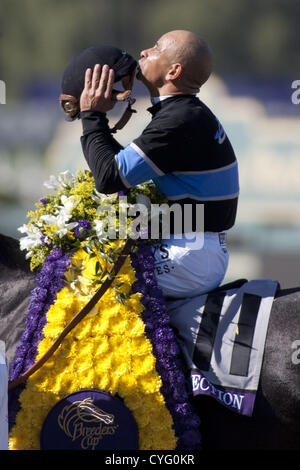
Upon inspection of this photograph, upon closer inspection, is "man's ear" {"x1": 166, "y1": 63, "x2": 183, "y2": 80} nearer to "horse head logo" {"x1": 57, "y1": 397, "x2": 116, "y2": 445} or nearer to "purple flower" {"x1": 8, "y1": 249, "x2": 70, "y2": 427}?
"purple flower" {"x1": 8, "y1": 249, "x2": 70, "y2": 427}

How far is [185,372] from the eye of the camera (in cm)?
232

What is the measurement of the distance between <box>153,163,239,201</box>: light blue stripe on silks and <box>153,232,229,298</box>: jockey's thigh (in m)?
0.17

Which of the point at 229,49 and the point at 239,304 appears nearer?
the point at 239,304

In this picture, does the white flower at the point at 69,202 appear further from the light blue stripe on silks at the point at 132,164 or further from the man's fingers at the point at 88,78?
the man's fingers at the point at 88,78

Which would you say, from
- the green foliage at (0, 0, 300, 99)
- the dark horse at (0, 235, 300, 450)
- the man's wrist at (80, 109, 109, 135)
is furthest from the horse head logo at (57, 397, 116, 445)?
the green foliage at (0, 0, 300, 99)

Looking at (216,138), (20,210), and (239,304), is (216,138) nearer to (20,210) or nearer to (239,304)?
(239,304)

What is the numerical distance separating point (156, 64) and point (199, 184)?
54 cm

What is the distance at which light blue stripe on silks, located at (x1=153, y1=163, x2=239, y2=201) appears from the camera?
93.7 inches

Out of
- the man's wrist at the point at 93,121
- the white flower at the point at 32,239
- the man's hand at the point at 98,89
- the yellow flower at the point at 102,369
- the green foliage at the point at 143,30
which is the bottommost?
the yellow flower at the point at 102,369

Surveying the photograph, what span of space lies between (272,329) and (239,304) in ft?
0.52

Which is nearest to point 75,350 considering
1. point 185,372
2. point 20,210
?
point 185,372

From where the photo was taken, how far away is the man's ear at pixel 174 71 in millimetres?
2439

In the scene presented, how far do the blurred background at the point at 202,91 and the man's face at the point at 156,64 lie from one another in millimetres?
3521

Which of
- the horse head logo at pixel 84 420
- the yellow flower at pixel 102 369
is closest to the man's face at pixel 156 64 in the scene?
the yellow flower at pixel 102 369
